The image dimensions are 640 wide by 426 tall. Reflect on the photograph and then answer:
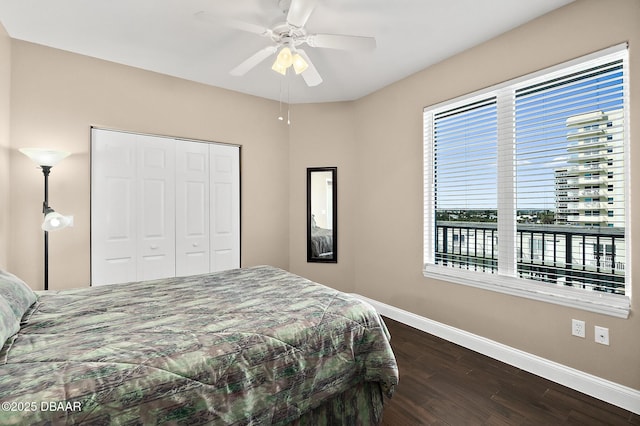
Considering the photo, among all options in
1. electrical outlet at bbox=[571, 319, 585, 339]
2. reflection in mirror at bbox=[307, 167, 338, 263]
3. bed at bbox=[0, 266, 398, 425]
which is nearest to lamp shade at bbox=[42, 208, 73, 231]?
bed at bbox=[0, 266, 398, 425]

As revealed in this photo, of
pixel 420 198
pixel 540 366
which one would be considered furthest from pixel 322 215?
pixel 540 366

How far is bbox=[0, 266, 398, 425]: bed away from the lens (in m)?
0.99

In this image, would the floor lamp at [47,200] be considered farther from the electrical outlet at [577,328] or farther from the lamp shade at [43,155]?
the electrical outlet at [577,328]

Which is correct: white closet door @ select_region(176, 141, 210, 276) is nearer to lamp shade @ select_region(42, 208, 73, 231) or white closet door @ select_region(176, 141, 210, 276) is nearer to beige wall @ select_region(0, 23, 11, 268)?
lamp shade @ select_region(42, 208, 73, 231)

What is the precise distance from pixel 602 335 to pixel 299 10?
289 centimetres

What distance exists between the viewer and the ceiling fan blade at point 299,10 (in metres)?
1.72

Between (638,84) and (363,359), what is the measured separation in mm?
2414

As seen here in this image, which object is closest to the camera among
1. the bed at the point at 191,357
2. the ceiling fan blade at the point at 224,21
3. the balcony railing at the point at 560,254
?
the bed at the point at 191,357

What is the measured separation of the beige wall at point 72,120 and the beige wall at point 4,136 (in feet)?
0.17

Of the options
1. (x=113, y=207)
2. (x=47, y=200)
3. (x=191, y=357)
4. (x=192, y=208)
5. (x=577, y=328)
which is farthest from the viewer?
(x=192, y=208)

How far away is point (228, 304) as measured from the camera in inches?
69.0

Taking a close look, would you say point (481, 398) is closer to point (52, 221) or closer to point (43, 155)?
point (52, 221)

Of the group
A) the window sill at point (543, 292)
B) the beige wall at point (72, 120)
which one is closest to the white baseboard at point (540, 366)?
the window sill at point (543, 292)

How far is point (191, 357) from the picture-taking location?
1.18m
